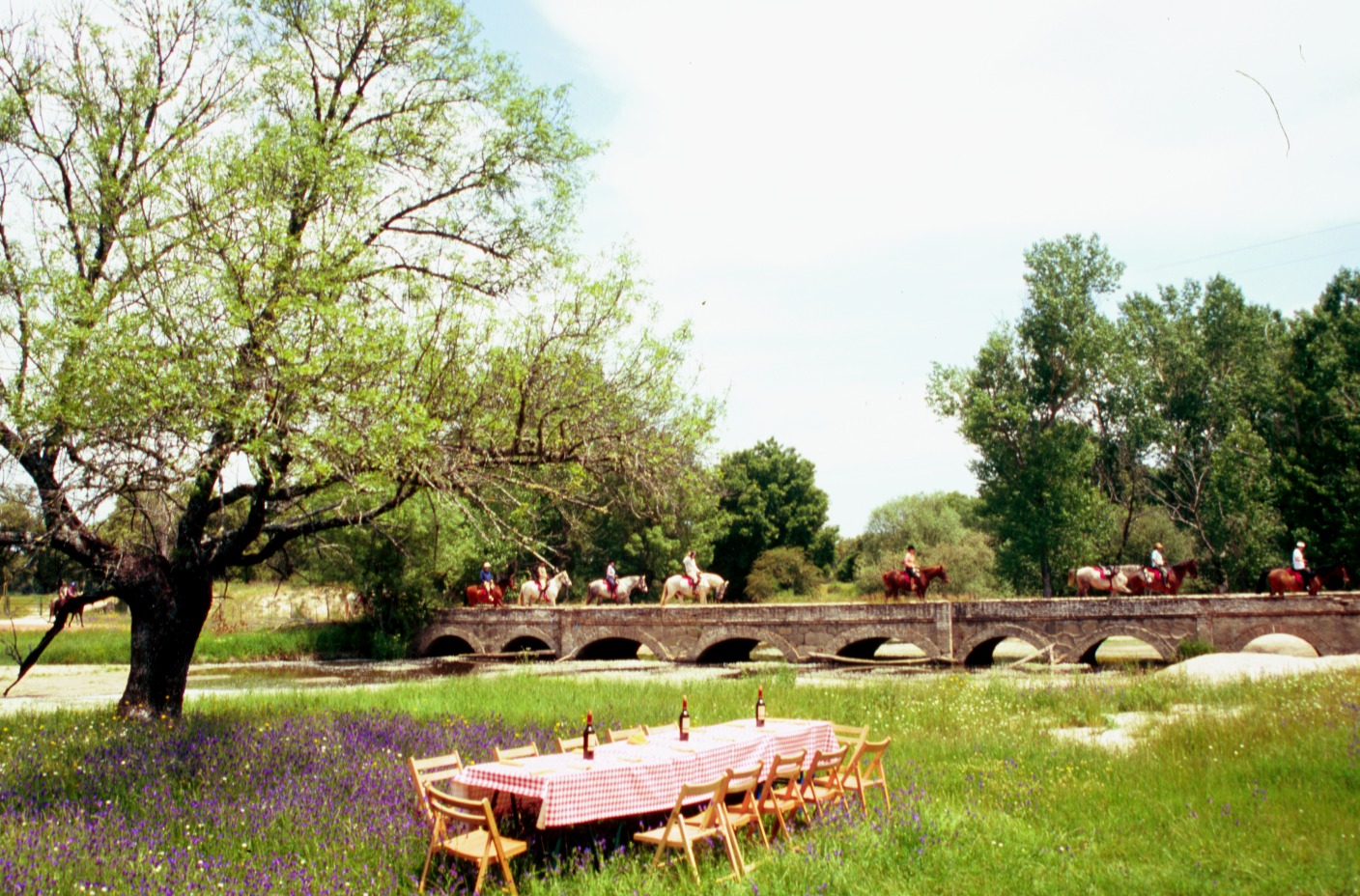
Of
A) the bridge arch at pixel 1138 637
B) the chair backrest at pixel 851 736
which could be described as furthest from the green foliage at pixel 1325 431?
the chair backrest at pixel 851 736

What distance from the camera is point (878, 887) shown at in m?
6.72

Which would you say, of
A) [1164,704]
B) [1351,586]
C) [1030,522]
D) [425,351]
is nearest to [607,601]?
[1030,522]

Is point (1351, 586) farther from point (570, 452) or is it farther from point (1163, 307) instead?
point (570, 452)

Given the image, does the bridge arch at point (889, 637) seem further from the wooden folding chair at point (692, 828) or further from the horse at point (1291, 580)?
the wooden folding chair at point (692, 828)

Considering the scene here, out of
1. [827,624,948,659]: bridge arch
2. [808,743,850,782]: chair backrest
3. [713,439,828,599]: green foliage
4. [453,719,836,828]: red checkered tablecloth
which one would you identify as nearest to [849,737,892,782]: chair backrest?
[808,743,850,782]: chair backrest

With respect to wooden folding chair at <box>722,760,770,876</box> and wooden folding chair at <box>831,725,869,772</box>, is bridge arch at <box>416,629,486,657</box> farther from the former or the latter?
wooden folding chair at <box>722,760,770,876</box>

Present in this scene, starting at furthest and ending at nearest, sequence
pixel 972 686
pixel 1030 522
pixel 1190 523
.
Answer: pixel 1190 523, pixel 1030 522, pixel 972 686

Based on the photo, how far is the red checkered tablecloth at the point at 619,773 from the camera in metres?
6.79

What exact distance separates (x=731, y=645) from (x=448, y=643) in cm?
1310

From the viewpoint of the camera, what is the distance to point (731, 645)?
35.5m

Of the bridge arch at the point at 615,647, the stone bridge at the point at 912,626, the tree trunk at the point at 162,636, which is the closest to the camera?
the tree trunk at the point at 162,636

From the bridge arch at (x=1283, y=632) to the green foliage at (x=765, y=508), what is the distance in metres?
32.1

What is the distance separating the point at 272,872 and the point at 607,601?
4072 centimetres

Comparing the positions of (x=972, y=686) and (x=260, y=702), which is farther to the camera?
(x=972, y=686)
